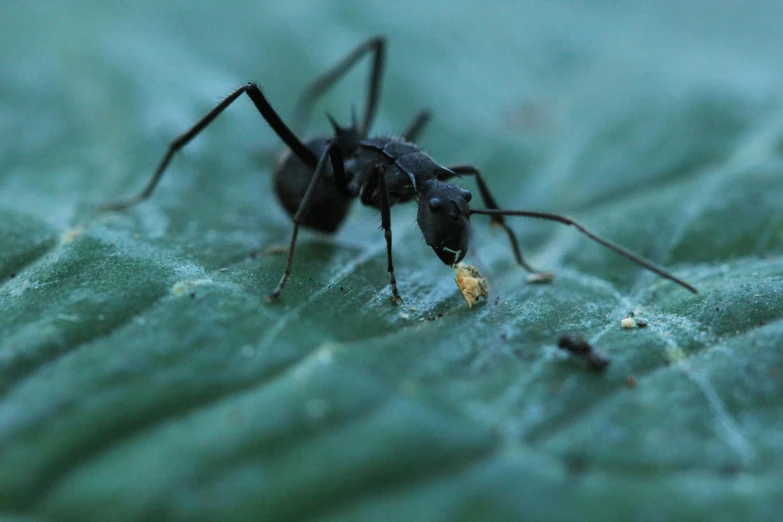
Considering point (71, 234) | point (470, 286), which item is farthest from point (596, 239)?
point (71, 234)

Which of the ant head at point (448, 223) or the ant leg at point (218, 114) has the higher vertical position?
the ant leg at point (218, 114)

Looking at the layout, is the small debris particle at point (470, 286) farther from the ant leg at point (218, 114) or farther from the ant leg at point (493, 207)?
the ant leg at point (218, 114)

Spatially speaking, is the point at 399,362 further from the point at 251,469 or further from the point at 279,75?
the point at 279,75

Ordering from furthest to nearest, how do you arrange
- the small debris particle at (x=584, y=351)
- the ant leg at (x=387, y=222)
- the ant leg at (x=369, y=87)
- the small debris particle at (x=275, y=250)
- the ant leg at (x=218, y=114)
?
the ant leg at (x=369, y=87), the ant leg at (x=218, y=114), the small debris particle at (x=275, y=250), the ant leg at (x=387, y=222), the small debris particle at (x=584, y=351)

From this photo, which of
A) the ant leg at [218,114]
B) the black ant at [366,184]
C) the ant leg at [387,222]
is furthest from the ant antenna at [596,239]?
the ant leg at [218,114]

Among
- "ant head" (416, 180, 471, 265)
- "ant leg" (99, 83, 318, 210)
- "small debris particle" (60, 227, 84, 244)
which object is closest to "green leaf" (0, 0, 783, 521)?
"small debris particle" (60, 227, 84, 244)

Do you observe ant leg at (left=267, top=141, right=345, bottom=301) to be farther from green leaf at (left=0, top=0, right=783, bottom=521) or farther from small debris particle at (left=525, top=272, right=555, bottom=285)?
small debris particle at (left=525, top=272, right=555, bottom=285)
